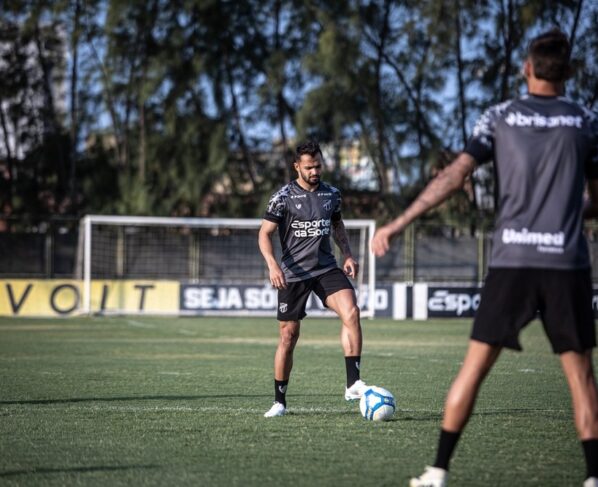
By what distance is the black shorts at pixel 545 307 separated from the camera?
212 inches

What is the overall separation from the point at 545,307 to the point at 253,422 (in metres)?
3.43

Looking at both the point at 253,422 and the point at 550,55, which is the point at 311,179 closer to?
the point at 253,422

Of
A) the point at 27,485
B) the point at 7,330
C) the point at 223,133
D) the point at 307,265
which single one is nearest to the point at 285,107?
the point at 223,133

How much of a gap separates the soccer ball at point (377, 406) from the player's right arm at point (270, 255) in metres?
1.18

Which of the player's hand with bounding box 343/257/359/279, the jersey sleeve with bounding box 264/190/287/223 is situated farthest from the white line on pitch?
the jersey sleeve with bounding box 264/190/287/223

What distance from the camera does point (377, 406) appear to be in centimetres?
835

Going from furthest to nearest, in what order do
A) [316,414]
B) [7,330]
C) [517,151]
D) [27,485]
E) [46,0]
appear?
[46,0] → [7,330] → [316,414] → [27,485] → [517,151]

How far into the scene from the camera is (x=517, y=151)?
5418 millimetres

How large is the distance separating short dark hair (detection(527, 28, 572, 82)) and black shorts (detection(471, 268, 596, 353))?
3.23 feet

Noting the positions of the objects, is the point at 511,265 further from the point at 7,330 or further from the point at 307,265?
the point at 7,330

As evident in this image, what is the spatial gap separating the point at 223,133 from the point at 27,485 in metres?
29.0

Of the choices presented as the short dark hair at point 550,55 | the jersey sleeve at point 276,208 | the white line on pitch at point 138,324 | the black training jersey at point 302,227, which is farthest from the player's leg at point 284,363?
the white line on pitch at point 138,324

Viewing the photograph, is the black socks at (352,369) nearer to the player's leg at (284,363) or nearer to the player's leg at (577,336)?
the player's leg at (284,363)

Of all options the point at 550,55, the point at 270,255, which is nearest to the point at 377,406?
the point at 270,255
